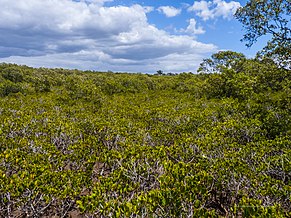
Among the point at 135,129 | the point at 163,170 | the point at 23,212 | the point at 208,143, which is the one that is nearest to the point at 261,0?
the point at 208,143

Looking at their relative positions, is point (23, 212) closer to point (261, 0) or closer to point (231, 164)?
point (231, 164)

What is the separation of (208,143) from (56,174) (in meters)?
4.83

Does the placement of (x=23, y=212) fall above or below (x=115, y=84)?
below

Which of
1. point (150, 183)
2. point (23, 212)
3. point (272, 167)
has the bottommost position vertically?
point (23, 212)

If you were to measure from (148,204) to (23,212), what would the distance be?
294 centimetres

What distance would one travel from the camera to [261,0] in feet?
36.7

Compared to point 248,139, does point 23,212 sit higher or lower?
lower

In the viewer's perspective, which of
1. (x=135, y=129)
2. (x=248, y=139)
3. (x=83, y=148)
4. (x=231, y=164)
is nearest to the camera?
(x=231, y=164)

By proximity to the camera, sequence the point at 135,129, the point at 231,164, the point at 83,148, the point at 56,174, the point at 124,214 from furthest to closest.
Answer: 1. the point at 135,129
2. the point at 83,148
3. the point at 231,164
4. the point at 56,174
5. the point at 124,214

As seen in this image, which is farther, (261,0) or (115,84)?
(115,84)

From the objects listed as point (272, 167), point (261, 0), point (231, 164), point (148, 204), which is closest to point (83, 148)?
point (148, 204)

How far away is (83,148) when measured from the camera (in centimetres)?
797

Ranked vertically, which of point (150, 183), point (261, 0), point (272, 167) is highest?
point (261, 0)

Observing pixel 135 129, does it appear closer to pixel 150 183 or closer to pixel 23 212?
pixel 150 183
